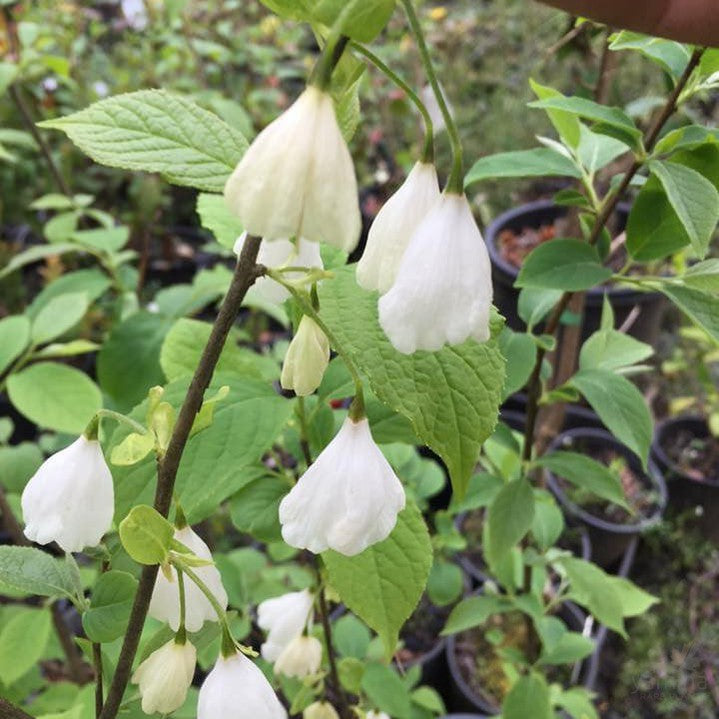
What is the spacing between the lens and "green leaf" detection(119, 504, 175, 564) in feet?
1.20

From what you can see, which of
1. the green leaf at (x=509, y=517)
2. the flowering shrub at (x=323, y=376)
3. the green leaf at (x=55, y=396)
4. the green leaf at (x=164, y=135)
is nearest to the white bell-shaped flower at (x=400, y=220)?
the flowering shrub at (x=323, y=376)

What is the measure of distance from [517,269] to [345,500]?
152cm

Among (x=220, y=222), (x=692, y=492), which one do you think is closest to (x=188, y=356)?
(x=220, y=222)

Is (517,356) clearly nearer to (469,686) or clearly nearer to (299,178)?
(299,178)

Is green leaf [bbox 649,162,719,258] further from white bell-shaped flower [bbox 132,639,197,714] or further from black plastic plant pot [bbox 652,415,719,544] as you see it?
black plastic plant pot [bbox 652,415,719,544]

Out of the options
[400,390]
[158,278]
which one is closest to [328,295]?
[400,390]

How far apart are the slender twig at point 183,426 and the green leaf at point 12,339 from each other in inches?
20.6

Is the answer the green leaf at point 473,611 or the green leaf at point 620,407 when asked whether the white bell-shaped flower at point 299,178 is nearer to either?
the green leaf at point 620,407

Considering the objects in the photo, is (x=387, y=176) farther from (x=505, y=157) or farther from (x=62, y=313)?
(x=505, y=157)

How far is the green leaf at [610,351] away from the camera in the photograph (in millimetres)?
753

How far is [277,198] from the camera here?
283 millimetres

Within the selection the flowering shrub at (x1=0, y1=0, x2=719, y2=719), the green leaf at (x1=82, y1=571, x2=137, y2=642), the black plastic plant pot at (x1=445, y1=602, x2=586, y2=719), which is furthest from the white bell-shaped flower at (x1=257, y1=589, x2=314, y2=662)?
the black plastic plant pot at (x1=445, y1=602, x2=586, y2=719)

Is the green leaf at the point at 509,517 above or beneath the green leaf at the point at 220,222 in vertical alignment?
beneath

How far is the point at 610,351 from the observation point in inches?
30.9
